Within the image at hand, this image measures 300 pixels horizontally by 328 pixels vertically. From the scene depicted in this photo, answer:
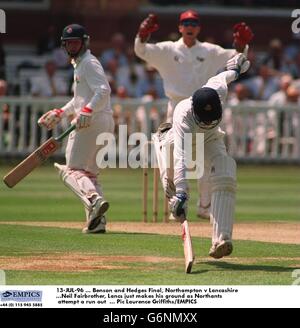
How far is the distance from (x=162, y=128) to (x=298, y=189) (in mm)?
8356

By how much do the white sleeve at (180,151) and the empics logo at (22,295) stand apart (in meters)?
1.78

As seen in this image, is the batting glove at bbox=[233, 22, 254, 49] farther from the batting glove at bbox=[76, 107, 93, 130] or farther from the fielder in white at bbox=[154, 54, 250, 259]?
the fielder in white at bbox=[154, 54, 250, 259]

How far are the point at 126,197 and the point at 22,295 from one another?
908 cm

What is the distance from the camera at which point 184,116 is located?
1197 cm

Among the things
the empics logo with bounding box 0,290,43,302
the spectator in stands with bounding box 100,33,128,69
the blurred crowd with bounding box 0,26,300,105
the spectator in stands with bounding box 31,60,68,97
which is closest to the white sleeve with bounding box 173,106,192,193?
the empics logo with bounding box 0,290,43,302

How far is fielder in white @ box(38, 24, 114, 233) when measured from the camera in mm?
14102

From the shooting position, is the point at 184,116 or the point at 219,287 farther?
the point at 184,116

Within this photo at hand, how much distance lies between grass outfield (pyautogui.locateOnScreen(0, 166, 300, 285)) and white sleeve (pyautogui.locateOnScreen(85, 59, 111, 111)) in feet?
4.39

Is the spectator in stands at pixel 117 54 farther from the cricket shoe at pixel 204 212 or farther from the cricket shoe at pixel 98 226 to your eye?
the cricket shoe at pixel 98 226

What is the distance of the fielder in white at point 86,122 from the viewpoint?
1410 centimetres

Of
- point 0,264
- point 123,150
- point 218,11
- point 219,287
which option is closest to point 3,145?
point 123,150

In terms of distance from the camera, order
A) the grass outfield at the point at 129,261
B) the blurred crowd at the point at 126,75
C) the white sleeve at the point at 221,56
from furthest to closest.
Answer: the blurred crowd at the point at 126,75 → the white sleeve at the point at 221,56 → the grass outfield at the point at 129,261

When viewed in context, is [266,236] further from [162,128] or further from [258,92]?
[258,92]

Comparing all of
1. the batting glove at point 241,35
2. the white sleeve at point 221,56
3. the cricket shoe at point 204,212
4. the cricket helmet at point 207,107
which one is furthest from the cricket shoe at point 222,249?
the white sleeve at point 221,56
